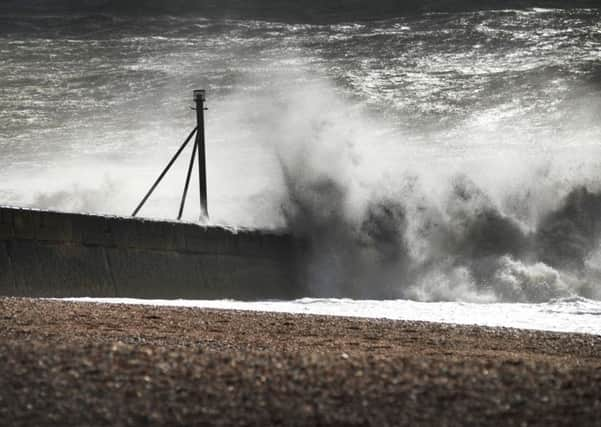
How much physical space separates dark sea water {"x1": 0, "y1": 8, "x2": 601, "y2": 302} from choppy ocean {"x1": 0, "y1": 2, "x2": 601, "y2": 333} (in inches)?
2.2

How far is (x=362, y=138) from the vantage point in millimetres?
20312

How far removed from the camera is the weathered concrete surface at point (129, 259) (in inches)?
421

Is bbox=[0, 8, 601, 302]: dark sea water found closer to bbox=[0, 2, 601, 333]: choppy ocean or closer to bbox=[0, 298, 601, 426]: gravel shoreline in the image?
bbox=[0, 2, 601, 333]: choppy ocean

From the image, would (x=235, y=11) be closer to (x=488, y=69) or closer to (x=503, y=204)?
(x=488, y=69)

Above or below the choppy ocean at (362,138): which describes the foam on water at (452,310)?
below

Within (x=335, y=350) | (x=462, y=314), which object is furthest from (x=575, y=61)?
(x=335, y=350)

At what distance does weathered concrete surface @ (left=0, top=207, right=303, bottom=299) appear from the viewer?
1070cm

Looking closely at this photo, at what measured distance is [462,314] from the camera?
12.2 metres

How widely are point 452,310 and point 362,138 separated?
8035mm

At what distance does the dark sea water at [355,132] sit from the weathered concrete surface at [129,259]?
6.57 feet

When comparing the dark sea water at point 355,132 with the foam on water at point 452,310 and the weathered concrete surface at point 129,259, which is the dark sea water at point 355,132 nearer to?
the weathered concrete surface at point 129,259

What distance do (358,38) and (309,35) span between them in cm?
224

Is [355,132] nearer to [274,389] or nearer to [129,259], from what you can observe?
[129,259]

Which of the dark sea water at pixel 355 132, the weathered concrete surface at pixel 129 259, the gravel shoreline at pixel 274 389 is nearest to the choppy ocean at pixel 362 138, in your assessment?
the dark sea water at pixel 355 132
